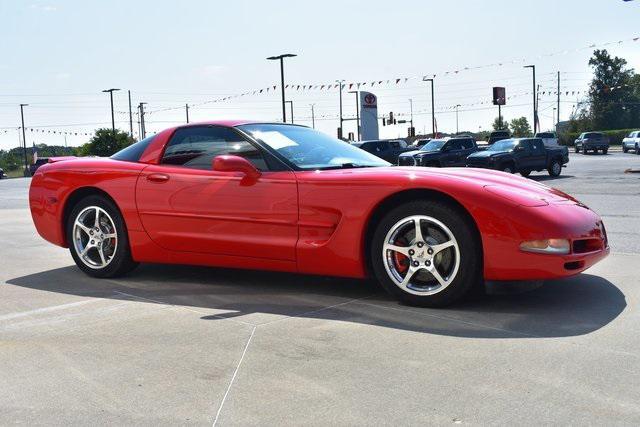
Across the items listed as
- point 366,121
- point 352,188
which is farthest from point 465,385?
point 366,121

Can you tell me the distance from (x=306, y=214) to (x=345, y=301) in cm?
62

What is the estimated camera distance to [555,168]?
24.7 m

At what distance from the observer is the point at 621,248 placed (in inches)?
266

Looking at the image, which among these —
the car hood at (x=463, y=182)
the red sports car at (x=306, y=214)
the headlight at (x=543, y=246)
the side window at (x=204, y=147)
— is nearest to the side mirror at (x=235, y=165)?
the red sports car at (x=306, y=214)

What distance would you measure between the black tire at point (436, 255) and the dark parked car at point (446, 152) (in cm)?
2316

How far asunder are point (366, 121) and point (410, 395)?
1760 inches

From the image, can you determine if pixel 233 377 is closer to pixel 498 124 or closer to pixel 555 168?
pixel 555 168

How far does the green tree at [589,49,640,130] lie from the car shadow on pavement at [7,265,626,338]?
335ft

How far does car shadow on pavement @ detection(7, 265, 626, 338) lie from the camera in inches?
160

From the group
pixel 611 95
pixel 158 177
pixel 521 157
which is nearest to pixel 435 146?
pixel 521 157

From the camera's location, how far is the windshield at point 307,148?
5.13 m

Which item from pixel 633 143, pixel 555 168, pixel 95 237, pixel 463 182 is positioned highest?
pixel 463 182

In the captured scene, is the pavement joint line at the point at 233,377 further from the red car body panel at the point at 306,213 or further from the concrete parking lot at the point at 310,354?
the red car body panel at the point at 306,213

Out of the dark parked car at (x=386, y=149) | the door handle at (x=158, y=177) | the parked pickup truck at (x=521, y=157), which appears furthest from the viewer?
the dark parked car at (x=386, y=149)
